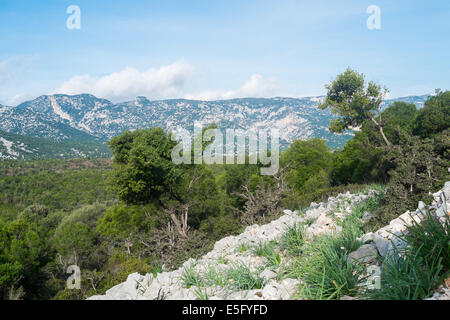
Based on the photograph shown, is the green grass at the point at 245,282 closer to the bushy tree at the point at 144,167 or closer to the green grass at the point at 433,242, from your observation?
the green grass at the point at 433,242

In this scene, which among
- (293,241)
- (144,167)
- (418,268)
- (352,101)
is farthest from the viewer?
(352,101)

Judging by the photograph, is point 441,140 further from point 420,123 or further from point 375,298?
point 420,123

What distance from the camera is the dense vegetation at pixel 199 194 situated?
7.97m

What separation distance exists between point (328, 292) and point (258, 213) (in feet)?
41.4

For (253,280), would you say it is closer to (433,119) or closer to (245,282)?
(245,282)

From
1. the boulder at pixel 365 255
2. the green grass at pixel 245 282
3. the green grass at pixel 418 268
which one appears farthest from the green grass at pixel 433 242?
the green grass at pixel 245 282

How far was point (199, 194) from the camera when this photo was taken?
76.3 feet

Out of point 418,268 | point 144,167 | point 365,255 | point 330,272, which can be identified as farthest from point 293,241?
point 144,167

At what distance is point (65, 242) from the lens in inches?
1102

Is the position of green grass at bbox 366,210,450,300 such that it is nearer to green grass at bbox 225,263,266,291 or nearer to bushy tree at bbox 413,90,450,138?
green grass at bbox 225,263,266,291

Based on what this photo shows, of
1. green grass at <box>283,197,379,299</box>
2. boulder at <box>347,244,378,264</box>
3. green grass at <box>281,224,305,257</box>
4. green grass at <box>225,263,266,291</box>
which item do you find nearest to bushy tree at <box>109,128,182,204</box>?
green grass at <box>281,224,305,257</box>

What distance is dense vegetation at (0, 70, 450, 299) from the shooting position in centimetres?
797
